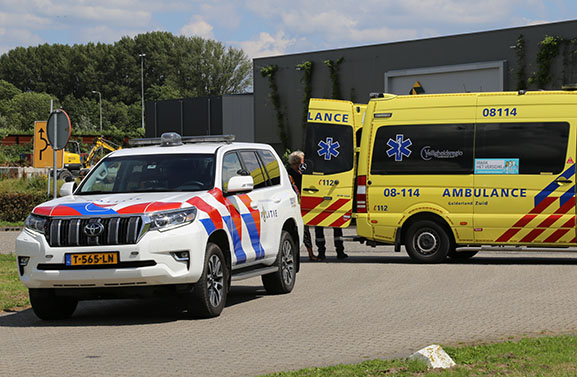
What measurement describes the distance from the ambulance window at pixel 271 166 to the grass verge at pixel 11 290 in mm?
3372

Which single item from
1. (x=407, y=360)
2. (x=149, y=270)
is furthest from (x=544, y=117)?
(x=407, y=360)

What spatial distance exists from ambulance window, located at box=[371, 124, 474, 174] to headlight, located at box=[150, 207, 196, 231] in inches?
289

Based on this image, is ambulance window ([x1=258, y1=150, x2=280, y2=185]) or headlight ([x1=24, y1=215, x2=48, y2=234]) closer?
headlight ([x1=24, y1=215, x2=48, y2=234])

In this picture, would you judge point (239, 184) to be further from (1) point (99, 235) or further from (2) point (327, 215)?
(2) point (327, 215)

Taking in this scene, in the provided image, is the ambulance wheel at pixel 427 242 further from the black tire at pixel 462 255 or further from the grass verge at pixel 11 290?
the grass verge at pixel 11 290

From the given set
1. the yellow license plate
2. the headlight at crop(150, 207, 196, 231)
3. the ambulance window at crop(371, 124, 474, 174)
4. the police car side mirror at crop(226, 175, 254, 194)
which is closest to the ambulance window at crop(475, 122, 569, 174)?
the ambulance window at crop(371, 124, 474, 174)

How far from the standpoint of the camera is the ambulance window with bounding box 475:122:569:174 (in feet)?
51.7

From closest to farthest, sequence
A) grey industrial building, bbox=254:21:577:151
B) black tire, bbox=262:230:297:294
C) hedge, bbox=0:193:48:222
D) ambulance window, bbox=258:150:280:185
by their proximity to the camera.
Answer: black tire, bbox=262:230:297:294 → ambulance window, bbox=258:150:280:185 → hedge, bbox=0:193:48:222 → grey industrial building, bbox=254:21:577:151

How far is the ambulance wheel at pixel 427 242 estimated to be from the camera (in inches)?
650

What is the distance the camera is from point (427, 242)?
1666 cm

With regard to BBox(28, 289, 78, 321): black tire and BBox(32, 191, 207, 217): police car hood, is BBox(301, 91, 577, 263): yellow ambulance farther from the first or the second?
BBox(28, 289, 78, 321): black tire

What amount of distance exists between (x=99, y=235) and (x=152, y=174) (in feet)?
5.00

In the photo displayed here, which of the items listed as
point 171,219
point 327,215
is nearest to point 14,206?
point 327,215

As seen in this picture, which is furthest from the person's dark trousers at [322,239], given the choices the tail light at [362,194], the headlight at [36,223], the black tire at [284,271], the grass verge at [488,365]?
the grass verge at [488,365]
